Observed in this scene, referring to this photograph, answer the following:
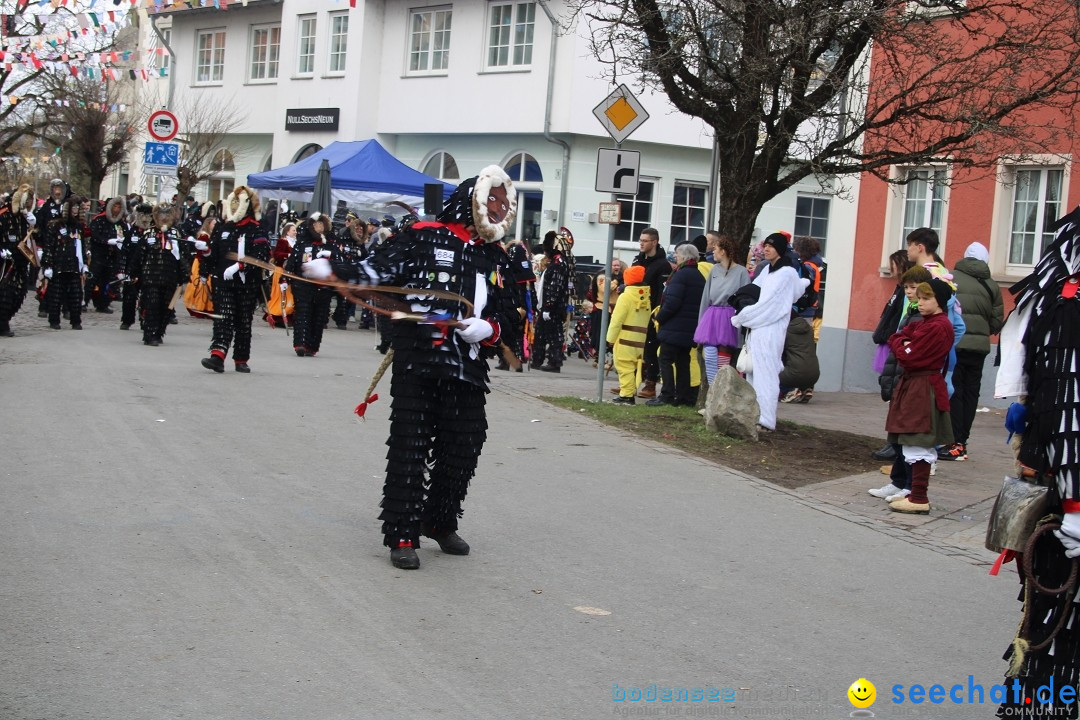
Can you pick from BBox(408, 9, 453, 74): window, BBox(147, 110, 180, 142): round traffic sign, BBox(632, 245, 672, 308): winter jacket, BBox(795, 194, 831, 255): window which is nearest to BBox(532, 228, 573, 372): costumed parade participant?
BBox(632, 245, 672, 308): winter jacket

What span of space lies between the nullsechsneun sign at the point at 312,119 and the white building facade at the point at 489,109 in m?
0.05

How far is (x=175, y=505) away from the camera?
7355 mm

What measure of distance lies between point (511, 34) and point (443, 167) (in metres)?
4.21

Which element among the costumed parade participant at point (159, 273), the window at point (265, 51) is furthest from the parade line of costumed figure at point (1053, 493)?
the window at point (265, 51)

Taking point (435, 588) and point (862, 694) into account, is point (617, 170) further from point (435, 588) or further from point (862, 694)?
point (862, 694)

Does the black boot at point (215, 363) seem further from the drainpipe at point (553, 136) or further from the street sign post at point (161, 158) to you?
the drainpipe at point (553, 136)

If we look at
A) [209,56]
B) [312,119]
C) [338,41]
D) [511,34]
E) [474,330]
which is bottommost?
[474,330]

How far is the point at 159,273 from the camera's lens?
17.0m

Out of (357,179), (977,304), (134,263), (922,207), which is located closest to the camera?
(977,304)

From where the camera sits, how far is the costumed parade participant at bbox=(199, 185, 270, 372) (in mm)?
14312

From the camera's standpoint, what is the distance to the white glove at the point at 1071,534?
12.7ft

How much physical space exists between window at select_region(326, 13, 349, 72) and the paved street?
2626 centimetres

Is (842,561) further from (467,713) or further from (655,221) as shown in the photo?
(655,221)

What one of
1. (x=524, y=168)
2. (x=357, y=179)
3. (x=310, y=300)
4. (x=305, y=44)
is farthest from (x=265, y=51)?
(x=310, y=300)
